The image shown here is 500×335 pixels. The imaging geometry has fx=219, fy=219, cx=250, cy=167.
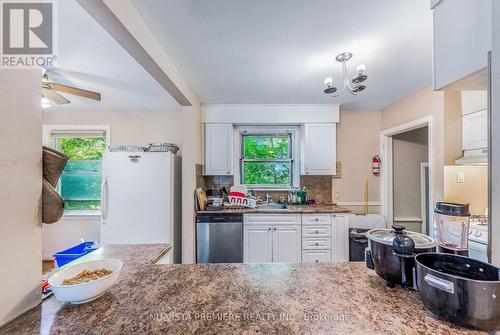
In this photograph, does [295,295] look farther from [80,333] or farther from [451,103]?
[451,103]

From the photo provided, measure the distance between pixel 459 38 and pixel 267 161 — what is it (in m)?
2.91

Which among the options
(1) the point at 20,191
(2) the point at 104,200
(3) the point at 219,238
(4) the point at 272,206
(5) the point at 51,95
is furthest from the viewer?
(4) the point at 272,206

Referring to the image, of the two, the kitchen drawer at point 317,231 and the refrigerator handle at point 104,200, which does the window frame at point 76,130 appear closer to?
the refrigerator handle at point 104,200

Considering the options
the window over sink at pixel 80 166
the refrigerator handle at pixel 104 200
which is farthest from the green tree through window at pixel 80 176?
the refrigerator handle at pixel 104 200

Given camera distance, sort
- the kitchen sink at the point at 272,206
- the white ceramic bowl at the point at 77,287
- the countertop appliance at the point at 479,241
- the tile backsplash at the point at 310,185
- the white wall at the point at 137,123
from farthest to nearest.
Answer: the tile backsplash at the point at 310,185, the white wall at the point at 137,123, the kitchen sink at the point at 272,206, the countertop appliance at the point at 479,241, the white ceramic bowl at the point at 77,287

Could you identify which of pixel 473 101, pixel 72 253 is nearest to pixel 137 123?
pixel 72 253

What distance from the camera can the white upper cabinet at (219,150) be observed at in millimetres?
3420

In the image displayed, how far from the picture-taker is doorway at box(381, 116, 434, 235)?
349 cm

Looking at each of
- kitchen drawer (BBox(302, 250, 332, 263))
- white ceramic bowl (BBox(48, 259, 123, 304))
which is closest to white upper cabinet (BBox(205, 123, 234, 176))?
kitchen drawer (BBox(302, 250, 332, 263))

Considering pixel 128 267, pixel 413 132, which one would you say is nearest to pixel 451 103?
pixel 413 132

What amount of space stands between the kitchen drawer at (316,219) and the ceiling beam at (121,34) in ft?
7.73

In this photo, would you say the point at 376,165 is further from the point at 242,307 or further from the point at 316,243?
the point at 242,307

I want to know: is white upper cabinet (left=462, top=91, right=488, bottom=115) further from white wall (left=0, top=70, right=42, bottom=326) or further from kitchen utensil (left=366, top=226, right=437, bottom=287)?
white wall (left=0, top=70, right=42, bottom=326)

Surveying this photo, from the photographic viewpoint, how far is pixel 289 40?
1.74m
